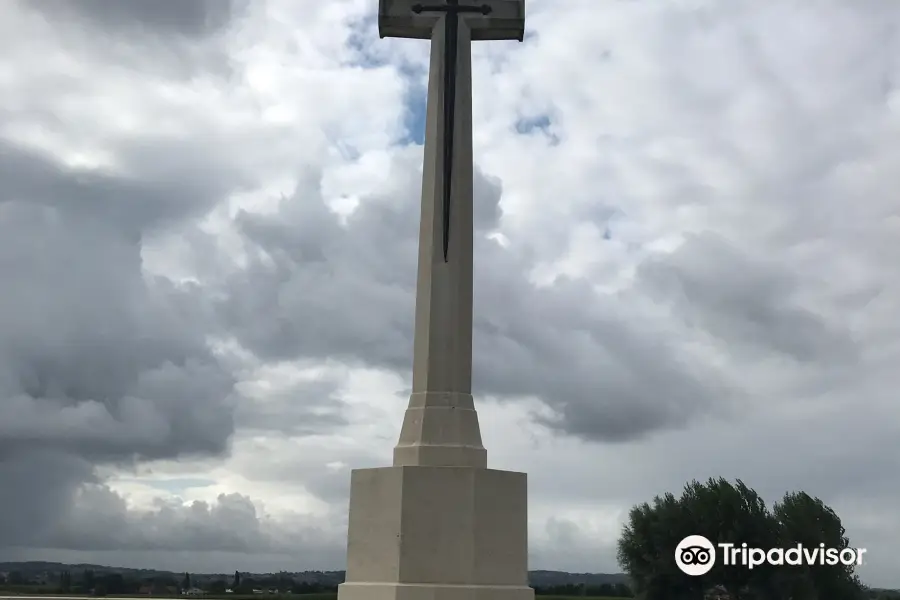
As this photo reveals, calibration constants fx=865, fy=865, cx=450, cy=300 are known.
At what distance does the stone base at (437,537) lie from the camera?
30.0 ft

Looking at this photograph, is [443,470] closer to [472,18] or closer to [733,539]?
[472,18]

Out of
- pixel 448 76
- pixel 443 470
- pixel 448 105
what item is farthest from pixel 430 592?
pixel 448 76

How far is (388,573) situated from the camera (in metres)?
9.21

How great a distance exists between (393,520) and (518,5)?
6.81 m

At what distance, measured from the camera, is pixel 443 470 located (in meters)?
9.39

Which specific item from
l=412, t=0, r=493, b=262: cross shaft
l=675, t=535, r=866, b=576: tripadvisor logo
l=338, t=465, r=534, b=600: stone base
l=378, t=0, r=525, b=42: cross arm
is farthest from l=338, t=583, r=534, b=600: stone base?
l=675, t=535, r=866, b=576: tripadvisor logo

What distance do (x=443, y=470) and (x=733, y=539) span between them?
125 feet

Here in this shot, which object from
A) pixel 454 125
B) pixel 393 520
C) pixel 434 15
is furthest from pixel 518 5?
pixel 393 520

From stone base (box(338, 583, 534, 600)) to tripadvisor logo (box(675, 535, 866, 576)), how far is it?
34.1 meters

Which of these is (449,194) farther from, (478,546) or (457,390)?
(478,546)

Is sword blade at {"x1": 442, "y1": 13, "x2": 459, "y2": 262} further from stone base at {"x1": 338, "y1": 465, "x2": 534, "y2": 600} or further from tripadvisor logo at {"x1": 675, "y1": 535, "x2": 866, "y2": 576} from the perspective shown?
tripadvisor logo at {"x1": 675, "y1": 535, "x2": 866, "y2": 576}

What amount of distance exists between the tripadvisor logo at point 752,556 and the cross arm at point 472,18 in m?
34.5

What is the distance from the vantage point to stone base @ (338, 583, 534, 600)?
8977 millimetres

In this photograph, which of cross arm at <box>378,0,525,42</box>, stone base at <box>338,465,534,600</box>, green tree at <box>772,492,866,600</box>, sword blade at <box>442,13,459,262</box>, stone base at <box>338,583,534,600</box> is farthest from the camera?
green tree at <box>772,492,866,600</box>
